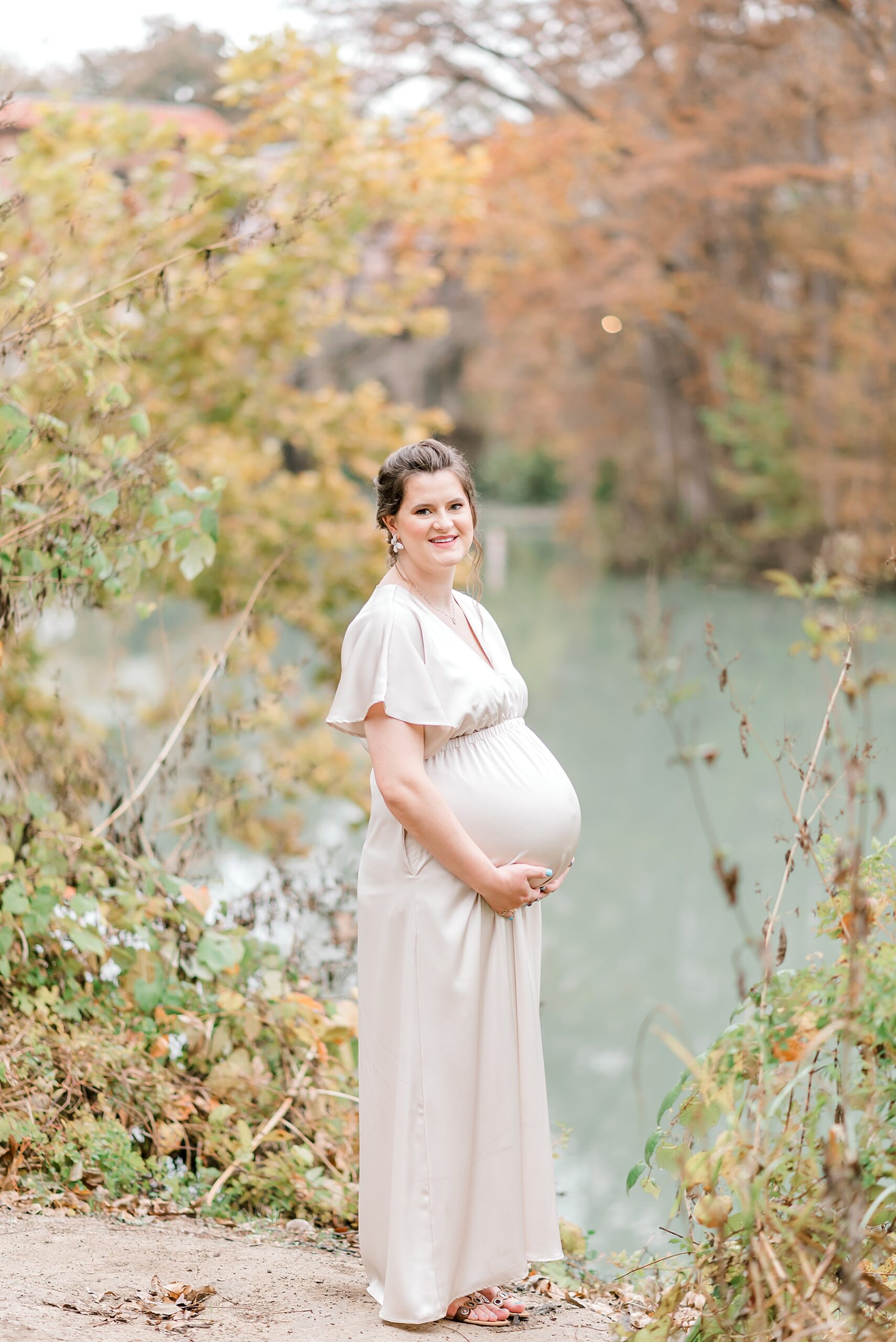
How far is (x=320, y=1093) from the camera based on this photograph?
3352 millimetres

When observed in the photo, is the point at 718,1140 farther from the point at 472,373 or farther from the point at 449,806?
the point at 472,373

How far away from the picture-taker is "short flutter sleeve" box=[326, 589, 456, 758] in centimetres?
232

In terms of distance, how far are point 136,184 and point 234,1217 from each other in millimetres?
4853

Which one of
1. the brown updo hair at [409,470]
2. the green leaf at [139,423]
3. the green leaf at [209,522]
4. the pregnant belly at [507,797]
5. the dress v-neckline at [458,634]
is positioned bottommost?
the pregnant belly at [507,797]

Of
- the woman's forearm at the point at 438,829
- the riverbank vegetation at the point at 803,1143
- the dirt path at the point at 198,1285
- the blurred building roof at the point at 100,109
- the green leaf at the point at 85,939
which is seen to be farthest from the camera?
the blurred building roof at the point at 100,109

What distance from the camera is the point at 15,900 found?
2938 millimetres

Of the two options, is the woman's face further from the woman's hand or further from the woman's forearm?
the woman's hand

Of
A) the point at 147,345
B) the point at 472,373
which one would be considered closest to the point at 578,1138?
the point at 147,345

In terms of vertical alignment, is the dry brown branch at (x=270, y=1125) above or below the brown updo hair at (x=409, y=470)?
below

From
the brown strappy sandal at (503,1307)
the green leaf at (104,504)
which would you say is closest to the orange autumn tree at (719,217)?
the green leaf at (104,504)

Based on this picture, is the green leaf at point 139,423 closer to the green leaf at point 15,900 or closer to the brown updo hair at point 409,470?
the brown updo hair at point 409,470

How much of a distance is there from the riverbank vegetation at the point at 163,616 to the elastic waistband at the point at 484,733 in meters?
0.95

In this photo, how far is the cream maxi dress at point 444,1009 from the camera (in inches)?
91.4

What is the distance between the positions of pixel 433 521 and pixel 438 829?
567mm
